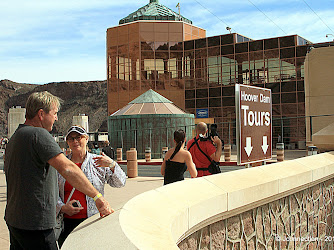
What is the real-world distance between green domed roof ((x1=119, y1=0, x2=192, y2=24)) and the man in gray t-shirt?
46.3m

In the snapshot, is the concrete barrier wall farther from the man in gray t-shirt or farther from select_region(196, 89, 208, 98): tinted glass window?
select_region(196, 89, 208, 98): tinted glass window

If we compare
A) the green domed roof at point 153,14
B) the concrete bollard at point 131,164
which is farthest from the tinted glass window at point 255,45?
the concrete bollard at point 131,164

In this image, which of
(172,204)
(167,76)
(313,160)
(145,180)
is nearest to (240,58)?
(167,76)

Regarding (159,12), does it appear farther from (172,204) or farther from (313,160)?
(172,204)

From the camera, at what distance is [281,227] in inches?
241

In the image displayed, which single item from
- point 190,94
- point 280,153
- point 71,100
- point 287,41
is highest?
point 287,41

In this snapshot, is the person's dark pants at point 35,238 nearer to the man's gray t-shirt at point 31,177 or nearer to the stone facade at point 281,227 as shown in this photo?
the man's gray t-shirt at point 31,177

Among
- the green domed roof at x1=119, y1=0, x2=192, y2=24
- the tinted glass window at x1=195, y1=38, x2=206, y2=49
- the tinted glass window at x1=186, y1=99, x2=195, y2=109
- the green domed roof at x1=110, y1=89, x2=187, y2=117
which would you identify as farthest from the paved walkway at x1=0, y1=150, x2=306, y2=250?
the green domed roof at x1=119, y1=0, x2=192, y2=24

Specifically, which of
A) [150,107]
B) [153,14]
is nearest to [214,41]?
[153,14]

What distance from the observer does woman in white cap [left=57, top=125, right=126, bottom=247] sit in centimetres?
390

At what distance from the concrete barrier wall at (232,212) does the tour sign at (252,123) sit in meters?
0.39

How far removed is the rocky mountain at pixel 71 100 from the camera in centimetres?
12838

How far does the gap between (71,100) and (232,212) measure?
13517 centimetres

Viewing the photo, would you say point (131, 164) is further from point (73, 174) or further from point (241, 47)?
point (241, 47)
